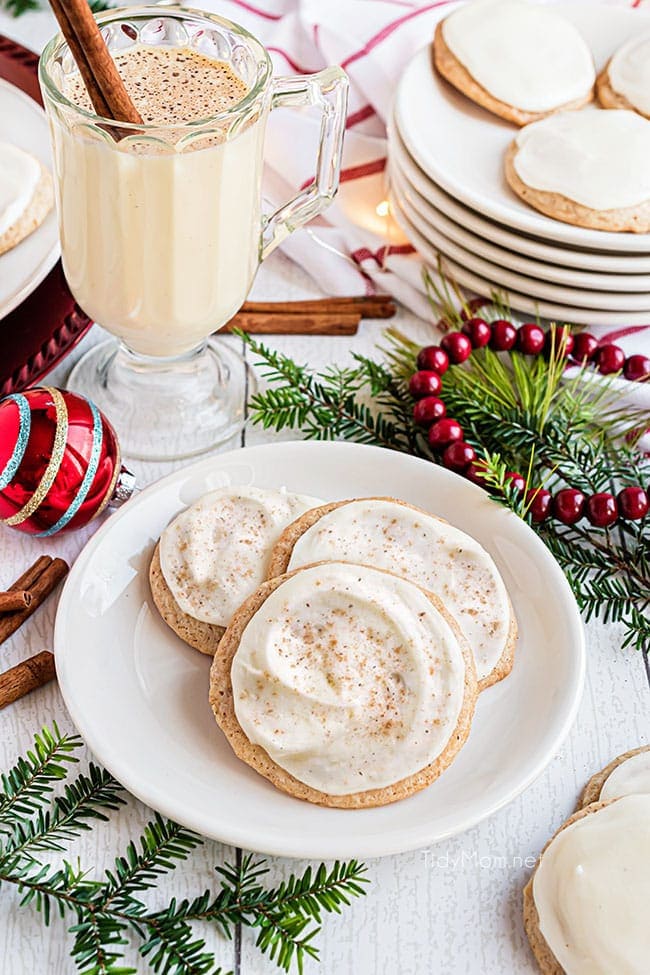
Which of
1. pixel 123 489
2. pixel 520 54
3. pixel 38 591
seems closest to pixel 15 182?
pixel 123 489

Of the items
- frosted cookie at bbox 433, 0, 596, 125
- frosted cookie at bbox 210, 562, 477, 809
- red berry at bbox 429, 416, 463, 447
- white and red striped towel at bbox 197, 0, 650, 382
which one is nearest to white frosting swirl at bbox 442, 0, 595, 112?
frosted cookie at bbox 433, 0, 596, 125

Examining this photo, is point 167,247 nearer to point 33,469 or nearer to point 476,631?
point 33,469

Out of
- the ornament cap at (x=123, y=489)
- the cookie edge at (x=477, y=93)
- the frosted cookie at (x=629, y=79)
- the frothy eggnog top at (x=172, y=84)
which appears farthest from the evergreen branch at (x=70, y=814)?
the frosted cookie at (x=629, y=79)

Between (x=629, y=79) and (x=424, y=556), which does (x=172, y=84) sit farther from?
(x=629, y=79)

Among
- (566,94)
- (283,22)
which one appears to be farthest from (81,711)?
(283,22)

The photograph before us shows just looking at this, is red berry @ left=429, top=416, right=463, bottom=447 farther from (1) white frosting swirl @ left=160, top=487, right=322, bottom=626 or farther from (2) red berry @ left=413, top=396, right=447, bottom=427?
(1) white frosting swirl @ left=160, top=487, right=322, bottom=626

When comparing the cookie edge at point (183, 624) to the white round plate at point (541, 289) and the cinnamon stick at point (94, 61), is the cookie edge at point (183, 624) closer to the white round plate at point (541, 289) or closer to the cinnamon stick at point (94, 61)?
the cinnamon stick at point (94, 61)
